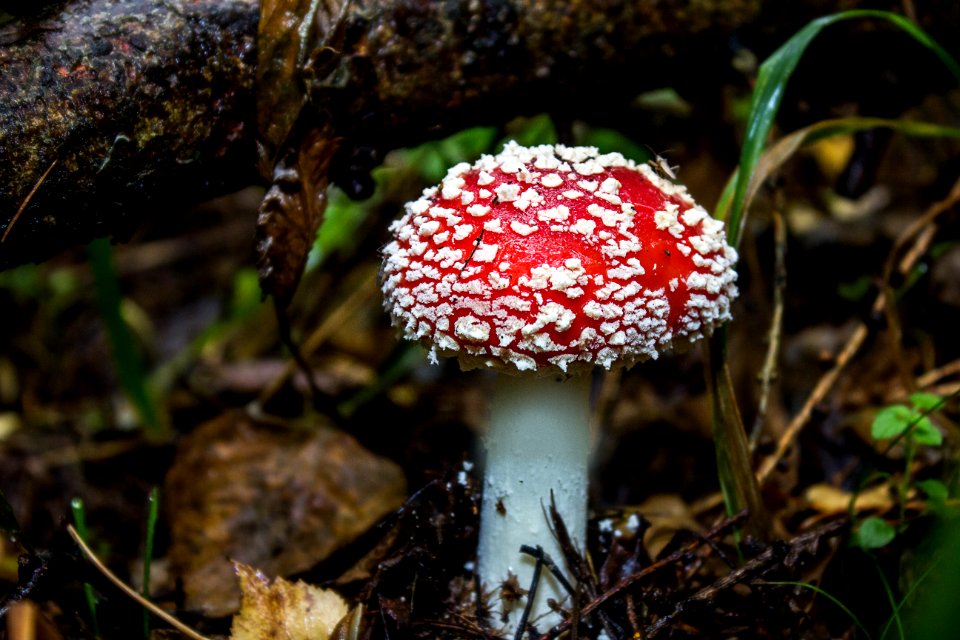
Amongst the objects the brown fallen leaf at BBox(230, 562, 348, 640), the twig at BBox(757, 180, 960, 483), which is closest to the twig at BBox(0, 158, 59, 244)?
the brown fallen leaf at BBox(230, 562, 348, 640)

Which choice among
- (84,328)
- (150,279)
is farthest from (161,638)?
(150,279)

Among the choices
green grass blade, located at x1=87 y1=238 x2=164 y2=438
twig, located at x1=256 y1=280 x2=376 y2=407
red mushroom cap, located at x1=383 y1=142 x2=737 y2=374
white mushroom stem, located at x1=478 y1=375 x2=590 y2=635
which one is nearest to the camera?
red mushroom cap, located at x1=383 y1=142 x2=737 y2=374

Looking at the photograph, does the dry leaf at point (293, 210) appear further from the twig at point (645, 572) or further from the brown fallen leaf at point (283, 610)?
the twig at point (645, 572)

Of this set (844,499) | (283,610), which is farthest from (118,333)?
(844,499)

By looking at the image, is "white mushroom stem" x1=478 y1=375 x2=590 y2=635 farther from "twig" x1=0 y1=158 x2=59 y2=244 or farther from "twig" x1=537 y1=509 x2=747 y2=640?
"twig" x1=0 y1=158 x2=59 y2=244

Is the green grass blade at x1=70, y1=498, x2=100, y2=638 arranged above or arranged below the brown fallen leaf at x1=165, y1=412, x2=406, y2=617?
above

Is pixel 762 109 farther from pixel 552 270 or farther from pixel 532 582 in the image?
pixel 532 582
